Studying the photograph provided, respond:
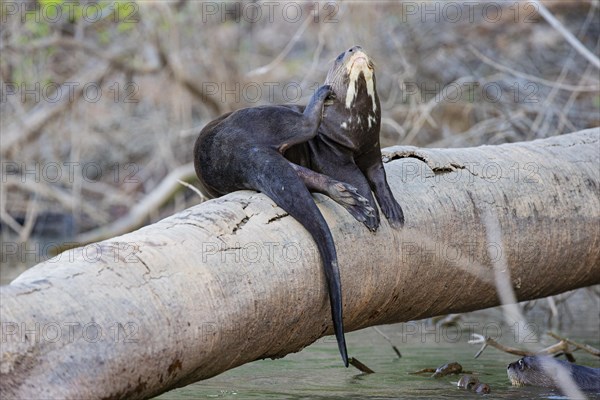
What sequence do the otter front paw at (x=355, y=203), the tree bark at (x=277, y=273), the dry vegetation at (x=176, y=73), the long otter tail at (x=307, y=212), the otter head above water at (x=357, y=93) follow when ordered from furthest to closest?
the dry vegetation at (x=176, y=73) < the otter head above water at (x=357, y=93) < the otter front paw at (x=355, y=203) < the long otter tail at (x=307, y=212) < the tree bark at (x=277, y=273)

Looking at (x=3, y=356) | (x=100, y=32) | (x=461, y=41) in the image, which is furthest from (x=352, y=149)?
(x=100, y=32)

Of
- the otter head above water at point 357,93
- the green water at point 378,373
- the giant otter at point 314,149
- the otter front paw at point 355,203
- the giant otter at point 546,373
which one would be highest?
the otter head above water at point 357,93

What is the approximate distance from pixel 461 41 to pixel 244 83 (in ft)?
5.96

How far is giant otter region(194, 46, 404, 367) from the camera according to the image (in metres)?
2.82

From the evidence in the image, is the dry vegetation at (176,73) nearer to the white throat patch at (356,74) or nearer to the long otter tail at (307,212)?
the white throat patch at (356,74)

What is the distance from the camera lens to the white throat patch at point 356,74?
3.06 m

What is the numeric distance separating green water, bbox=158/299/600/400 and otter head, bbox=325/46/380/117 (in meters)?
0.93

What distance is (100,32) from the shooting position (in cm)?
799

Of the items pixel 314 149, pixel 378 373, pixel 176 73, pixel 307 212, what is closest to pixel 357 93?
pixel 314 149

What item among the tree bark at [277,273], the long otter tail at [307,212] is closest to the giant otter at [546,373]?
the tree bark at [277,273]

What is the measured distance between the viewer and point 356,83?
307 centimetres

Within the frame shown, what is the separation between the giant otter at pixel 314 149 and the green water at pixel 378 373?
660mm

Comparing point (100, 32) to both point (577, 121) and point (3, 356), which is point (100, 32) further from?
point (3, 356)

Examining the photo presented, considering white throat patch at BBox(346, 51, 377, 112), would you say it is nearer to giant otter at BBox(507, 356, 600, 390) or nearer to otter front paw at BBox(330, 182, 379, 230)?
otter front paw at BBox(330, 182, 379, 230)
